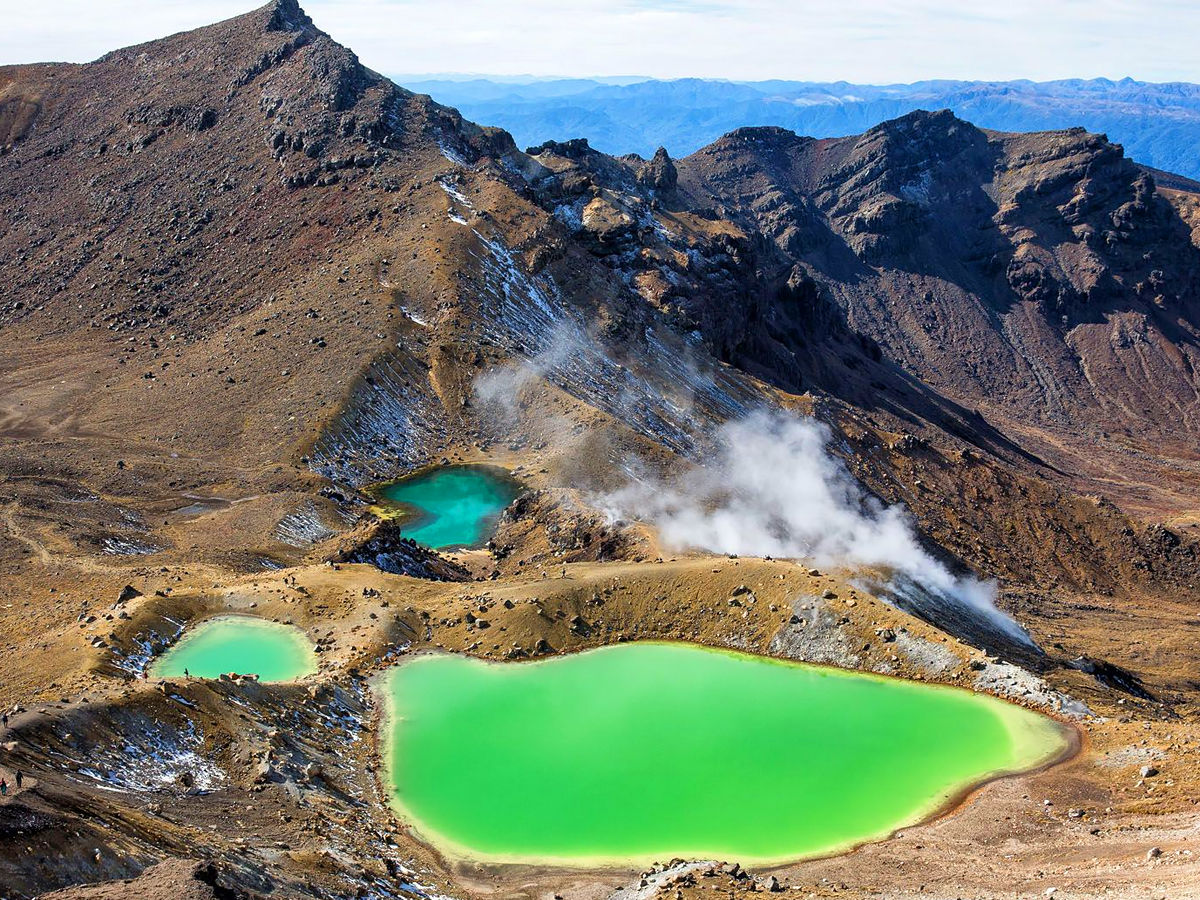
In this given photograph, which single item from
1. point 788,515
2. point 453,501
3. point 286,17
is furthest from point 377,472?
point 286,17

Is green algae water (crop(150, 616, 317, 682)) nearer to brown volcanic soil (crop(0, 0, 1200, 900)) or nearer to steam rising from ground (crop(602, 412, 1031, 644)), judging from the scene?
brown volcanic soil (crop(0, 0, 1200, 900))

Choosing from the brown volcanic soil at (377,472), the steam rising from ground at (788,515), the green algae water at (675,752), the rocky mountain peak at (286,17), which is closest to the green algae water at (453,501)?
the brown volcanic soil at (377,472)

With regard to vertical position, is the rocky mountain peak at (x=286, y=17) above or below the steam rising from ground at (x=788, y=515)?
above

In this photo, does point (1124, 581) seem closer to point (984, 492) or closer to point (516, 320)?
point (984, 492)

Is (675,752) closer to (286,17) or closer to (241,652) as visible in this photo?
(241,652)

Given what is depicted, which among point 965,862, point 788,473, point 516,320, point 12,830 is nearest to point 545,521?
point 788,473

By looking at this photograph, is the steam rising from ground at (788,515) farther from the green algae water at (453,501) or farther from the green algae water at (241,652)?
the green algae water at (241,652)
